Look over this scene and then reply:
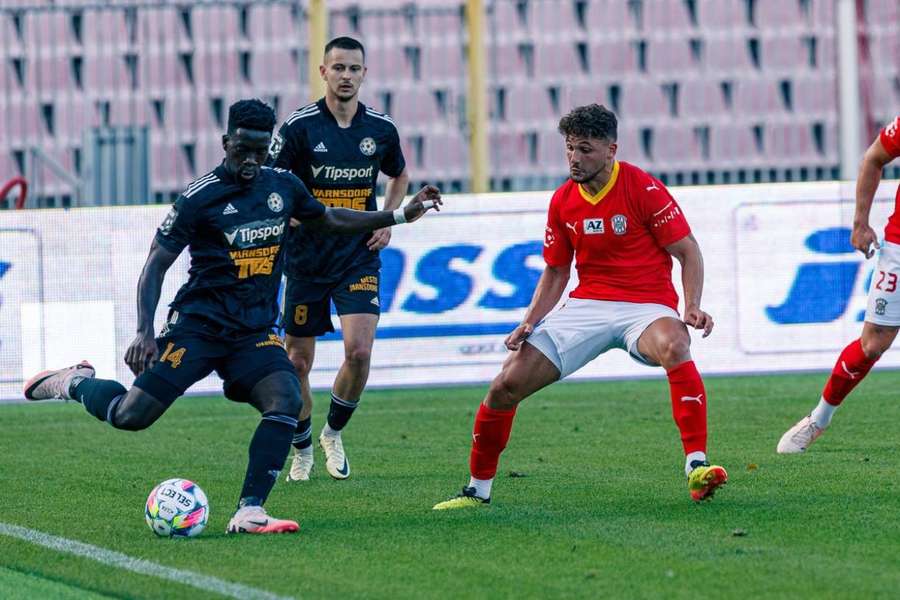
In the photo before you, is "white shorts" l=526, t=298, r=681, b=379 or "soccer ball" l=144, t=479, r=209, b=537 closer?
"soccer ball" l=144, t=479, r=209, b=537

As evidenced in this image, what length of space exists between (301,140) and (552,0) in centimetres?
4205

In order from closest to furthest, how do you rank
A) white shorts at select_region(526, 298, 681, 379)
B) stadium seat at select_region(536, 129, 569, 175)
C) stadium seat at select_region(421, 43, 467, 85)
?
white shorts at select_region(526, 298, 681, 379) < stadium seat at select_region(421, 43, 467, 85) < stadium seat at select_region(536, 129, 569, 175)


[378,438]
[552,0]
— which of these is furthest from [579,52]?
[378,438]

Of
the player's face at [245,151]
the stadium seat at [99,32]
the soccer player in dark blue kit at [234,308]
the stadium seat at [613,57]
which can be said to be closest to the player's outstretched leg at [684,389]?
the soccer player in dark blue kit at [234,308]

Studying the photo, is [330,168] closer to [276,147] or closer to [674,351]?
[276,147]

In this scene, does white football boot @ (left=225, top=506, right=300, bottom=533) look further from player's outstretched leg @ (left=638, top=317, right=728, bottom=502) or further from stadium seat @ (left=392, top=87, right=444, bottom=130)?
stadium seat @ (left=392, top=87, right=444, bottom=130)

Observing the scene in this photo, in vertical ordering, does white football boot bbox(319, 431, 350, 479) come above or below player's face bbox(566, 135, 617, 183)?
below

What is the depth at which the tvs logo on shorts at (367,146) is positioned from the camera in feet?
29.1

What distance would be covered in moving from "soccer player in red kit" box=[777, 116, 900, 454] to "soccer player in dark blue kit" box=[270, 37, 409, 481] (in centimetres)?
246

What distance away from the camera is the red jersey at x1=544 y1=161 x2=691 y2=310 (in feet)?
24.4

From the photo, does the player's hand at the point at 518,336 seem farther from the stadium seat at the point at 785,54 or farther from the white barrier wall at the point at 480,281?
the stadium seat at the point at 785,54

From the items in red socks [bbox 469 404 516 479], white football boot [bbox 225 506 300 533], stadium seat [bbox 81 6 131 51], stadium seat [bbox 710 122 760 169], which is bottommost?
white football boot [bbox 225 506 300 533]

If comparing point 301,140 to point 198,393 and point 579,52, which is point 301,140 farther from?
point 579,52

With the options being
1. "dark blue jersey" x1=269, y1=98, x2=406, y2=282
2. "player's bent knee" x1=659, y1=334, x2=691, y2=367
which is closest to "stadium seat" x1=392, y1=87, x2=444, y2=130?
"dark blue jersey" x1=269, y1=98, x2=406, y2=282
